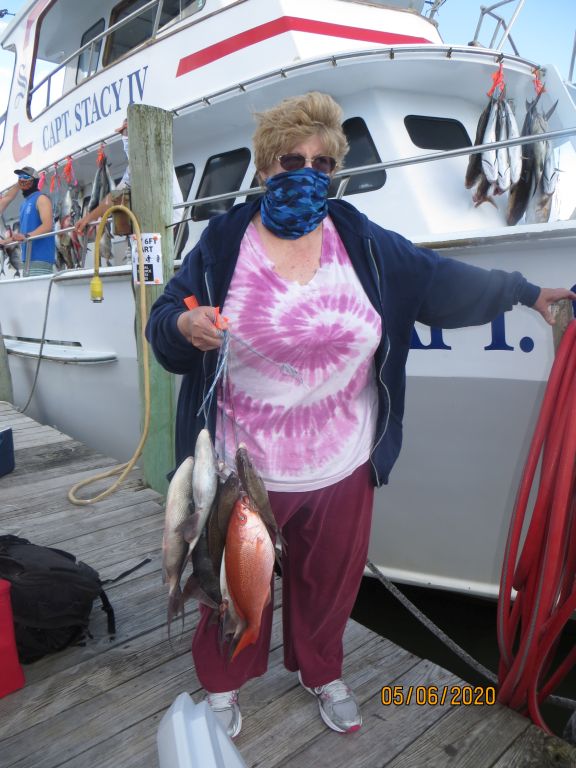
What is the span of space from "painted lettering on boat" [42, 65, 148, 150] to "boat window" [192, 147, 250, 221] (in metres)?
1.15

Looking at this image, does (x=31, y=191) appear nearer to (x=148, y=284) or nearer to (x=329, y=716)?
(x=148, y=284)

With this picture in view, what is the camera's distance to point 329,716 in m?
1.88

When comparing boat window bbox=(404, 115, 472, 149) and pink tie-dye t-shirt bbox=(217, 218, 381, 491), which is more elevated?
boat window bbox=(404, 115, 472, 149)

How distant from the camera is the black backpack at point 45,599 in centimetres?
205

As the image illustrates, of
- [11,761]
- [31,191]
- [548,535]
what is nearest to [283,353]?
[548,535]

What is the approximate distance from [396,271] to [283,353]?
0.45 metres

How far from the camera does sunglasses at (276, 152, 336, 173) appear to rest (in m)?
1.52

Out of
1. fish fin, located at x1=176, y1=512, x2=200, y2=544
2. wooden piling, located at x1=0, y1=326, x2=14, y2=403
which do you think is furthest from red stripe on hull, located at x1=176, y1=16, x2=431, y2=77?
fish fin, located at x1=176, y1=512, x2=200, y2=544

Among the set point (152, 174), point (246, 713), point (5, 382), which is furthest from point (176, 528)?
point (5, 382)

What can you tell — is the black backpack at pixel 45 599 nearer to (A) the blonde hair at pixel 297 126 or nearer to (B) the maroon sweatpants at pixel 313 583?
(B) the maroon sweatpants at pixel 313 583
